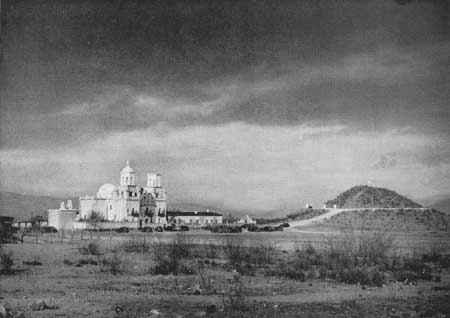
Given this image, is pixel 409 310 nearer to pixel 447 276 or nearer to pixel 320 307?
pixel 320 307

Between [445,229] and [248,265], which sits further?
[445,229]

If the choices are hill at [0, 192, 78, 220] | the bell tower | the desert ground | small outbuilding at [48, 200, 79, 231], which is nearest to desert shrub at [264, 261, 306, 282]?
the desert ground

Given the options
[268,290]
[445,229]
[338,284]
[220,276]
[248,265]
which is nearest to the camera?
[268,290]

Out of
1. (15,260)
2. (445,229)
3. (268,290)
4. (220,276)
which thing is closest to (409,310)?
(268,290)

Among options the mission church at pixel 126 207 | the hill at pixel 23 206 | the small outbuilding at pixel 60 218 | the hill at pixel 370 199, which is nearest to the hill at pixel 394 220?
the hill at pixel 370 199

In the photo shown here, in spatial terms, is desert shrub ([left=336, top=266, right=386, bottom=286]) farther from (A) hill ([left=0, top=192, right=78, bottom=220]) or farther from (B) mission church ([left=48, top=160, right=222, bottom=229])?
(A) hill ([left=0, top=192, right=78, bottom=220])

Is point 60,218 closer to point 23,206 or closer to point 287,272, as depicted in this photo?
point 23,206

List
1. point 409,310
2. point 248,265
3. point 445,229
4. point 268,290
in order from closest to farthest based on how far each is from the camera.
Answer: point 409,310 < point 268,290 < point 248,265 < point 445,229
